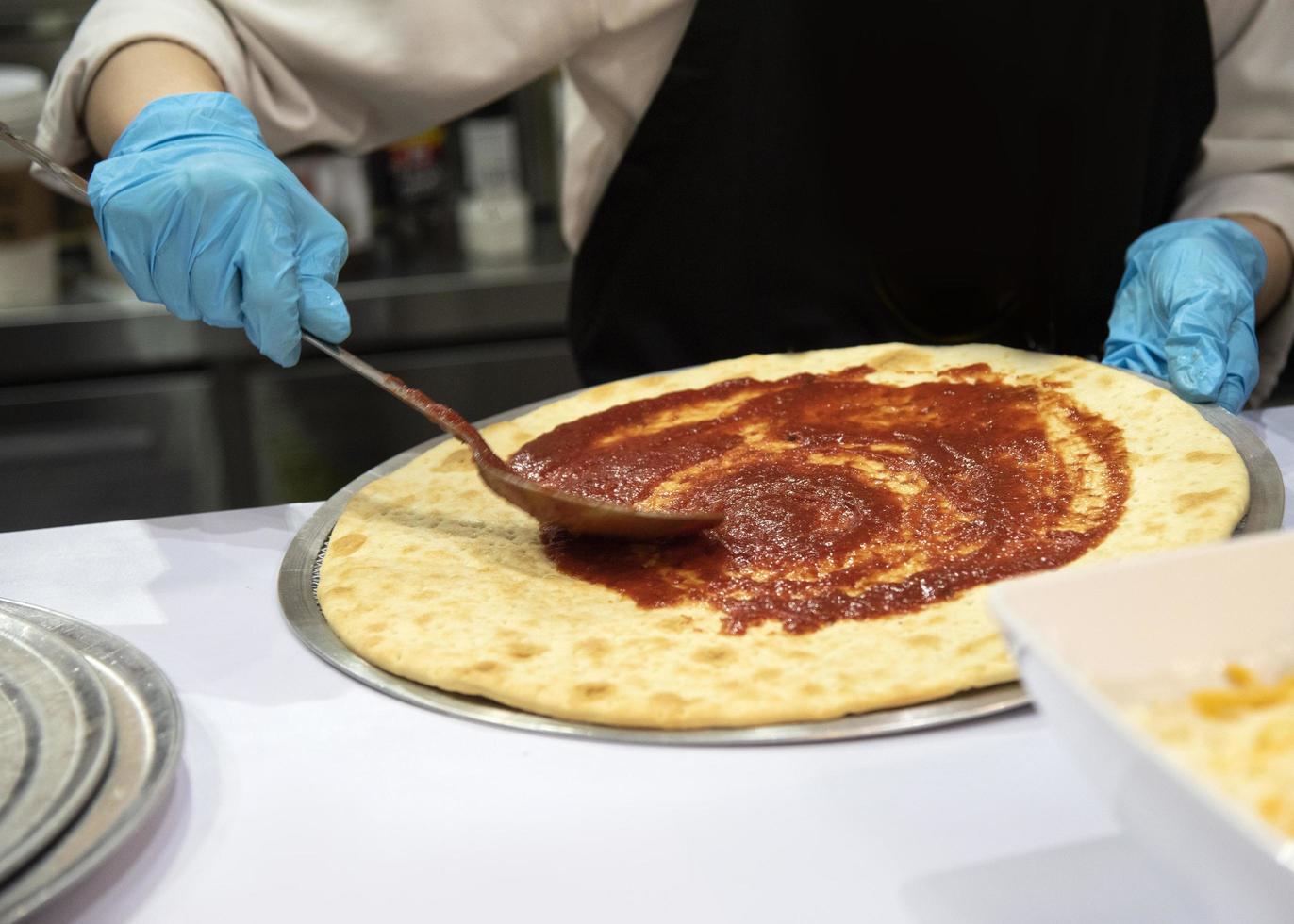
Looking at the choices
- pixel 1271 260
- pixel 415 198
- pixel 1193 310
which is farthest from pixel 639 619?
pixel 415 198


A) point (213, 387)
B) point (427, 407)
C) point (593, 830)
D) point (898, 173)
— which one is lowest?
point (213, 387)

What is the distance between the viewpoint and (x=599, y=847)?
0.67 metres

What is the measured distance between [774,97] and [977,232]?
1.04 feet

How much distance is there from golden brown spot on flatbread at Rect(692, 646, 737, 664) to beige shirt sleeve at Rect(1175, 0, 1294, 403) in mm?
1011

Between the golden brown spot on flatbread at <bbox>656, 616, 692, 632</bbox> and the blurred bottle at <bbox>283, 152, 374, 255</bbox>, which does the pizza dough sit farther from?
the blurred bottle at <bbox>283, 152, 374, 255</bbox>

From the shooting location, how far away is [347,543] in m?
1.09

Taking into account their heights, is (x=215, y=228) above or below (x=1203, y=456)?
above

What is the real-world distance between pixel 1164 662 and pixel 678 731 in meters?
0.33

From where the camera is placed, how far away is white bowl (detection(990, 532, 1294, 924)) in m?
0.43

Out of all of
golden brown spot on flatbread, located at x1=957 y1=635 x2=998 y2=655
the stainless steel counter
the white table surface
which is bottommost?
the stainless steel counter

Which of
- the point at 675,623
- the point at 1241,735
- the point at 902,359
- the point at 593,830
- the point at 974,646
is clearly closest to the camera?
the point at 1241,735

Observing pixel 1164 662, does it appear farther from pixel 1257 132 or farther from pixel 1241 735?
Answer: pixel 1257 132

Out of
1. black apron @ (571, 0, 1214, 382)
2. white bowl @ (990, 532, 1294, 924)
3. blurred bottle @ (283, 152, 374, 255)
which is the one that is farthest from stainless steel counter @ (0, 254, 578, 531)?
white bowl @ (990, 532, 1294, 924)

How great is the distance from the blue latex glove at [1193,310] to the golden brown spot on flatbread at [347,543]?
80 centimetres
